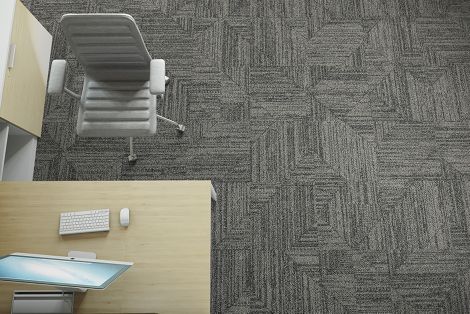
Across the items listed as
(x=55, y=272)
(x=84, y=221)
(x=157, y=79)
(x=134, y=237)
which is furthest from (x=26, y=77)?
(x=55, y=272)

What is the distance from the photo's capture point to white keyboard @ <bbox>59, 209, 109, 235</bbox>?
184cm

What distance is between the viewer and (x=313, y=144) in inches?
106

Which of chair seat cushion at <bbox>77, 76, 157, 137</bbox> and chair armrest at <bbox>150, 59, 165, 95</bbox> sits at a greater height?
chair armrest at <bbox>150, 59, 165, 95</bbox>

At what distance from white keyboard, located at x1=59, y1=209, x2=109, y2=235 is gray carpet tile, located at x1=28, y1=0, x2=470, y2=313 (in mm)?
785

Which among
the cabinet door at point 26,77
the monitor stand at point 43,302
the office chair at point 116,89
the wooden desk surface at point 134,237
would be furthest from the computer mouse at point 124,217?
the cabinet door at point 26,77

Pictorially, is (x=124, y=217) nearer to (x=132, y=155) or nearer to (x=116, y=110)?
(x=116, y=110)

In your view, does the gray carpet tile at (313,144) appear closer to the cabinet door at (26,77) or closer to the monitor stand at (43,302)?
the cabinet door at (26,77)

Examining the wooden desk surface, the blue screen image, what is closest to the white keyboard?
the wooden desk surface

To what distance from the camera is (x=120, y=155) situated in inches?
106

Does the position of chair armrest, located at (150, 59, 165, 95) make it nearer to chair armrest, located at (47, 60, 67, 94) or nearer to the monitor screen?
chair armrest, located at (47, 60, 67, 94)

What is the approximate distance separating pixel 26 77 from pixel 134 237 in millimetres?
1246

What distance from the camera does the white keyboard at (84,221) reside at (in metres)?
1.84

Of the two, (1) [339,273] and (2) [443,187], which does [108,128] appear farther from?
(2) [443,187]

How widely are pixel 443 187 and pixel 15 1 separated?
273 cm
